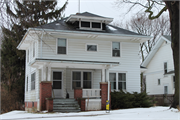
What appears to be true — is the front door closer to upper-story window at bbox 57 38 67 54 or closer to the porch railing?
upper-story window at bbox 57 38 67 54

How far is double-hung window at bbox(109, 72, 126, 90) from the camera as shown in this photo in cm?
2112

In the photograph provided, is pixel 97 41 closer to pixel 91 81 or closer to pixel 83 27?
pixel 83 27

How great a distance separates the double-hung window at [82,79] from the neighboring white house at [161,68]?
11.1 metres

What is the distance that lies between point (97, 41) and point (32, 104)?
7440mm

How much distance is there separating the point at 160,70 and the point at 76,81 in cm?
1460

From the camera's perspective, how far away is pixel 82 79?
20531 millimetres

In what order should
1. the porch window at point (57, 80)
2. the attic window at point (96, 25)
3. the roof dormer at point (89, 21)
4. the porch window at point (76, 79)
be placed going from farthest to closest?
the attic window at point (96, 25)
the roof dormer at point (89, 21)
the porch window at point (76, 79)
the porch window at point (57, 80)

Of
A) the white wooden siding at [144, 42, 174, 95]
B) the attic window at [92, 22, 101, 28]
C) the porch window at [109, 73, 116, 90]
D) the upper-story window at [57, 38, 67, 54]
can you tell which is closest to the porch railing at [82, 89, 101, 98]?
the porch window at [109, 73, 116, 90]

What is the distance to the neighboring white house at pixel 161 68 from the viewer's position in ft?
95.1

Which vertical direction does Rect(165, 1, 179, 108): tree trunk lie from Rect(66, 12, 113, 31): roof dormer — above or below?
below

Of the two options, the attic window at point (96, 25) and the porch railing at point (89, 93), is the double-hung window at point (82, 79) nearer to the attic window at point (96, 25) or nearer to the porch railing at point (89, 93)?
the porch railing at point (89, 93)

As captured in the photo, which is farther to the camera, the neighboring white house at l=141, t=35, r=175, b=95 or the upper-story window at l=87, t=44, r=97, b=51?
the neighboring white house at l=141, t=35, r=175, b=95

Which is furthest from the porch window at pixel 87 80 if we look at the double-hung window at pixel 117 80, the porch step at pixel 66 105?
the porch step at pixel 66 105

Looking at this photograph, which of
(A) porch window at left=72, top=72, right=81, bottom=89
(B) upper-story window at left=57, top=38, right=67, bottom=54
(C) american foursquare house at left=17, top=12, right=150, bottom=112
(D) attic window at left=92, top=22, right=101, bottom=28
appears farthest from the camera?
(D) attic window at left=92, top=22, right=101, bottom=28
